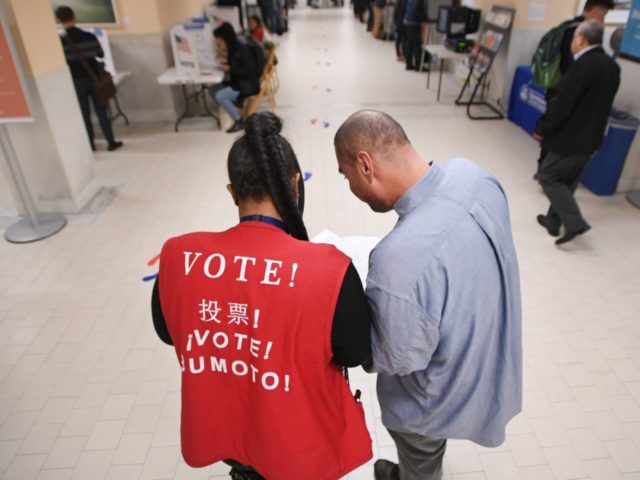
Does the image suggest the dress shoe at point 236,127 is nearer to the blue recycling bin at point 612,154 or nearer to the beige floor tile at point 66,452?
the blue recycling bin at point 612,154

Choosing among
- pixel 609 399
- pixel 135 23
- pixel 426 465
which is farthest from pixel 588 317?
pixel 135 23

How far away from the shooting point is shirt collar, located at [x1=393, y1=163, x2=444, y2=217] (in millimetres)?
1110

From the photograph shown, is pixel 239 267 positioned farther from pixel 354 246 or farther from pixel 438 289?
pixel 354 246

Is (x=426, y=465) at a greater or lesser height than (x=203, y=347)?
lesser

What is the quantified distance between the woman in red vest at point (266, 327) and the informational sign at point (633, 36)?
3781mm

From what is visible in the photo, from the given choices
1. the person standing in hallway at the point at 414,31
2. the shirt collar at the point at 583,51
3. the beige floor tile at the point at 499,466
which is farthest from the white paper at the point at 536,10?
the beige floor tile at the point at 499,466

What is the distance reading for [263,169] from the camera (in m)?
1.00


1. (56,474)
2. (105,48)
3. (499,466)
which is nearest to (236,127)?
(105,48)

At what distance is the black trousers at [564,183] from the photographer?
10.6 feet

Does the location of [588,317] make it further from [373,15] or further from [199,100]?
[373,15]

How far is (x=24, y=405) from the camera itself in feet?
7.54

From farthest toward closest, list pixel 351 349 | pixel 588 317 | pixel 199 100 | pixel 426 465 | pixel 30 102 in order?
1. pixel 199 100
2. pixel 30 102
3. pixel 588 317
4. pixel 426 465
5. pixel 351 349

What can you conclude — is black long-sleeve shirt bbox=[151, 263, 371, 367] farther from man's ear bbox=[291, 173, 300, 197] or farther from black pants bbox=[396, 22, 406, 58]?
black pants bbox=[396, 22, 406, 58]

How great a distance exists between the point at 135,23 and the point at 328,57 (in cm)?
537
